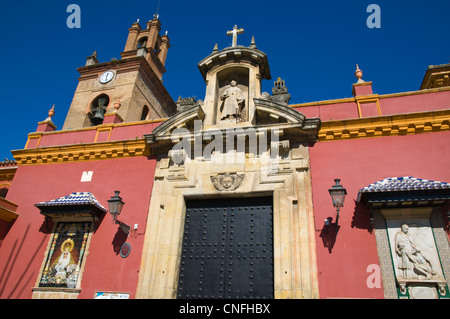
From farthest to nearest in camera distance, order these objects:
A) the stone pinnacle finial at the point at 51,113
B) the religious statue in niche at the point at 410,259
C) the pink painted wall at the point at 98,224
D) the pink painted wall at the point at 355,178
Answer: the stone pinnacle finial at the point at 51,113
the pink painted wall at the point at 98,224
the pink painted wall at the point at 355,178
the religious statue in niche at the point at 410,259

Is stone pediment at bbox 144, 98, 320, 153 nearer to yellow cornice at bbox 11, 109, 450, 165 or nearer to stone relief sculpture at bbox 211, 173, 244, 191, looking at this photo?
yellow cornice at bbox 11, 109, 450, 165

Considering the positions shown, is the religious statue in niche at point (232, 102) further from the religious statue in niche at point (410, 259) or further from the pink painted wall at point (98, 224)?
the religious statue in niche at point (410, 259)

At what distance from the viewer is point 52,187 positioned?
30.2ft

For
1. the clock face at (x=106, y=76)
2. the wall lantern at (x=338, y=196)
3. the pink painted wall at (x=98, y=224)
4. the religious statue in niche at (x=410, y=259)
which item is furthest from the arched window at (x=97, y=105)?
the religious statue in niche at (x=410, y=259)

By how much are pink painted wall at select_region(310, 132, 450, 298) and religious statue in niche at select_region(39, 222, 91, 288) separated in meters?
5.39

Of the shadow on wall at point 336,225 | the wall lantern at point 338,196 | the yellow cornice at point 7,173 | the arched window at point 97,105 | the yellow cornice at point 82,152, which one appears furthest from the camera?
the arched window at point 97,105

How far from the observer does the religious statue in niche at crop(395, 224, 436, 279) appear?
5.84m

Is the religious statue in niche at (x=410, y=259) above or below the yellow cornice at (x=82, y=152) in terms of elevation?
below

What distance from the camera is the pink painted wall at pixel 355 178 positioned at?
6.19 meters

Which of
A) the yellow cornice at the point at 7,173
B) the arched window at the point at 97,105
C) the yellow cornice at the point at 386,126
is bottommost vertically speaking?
the yellow cornice at the point at 386,126

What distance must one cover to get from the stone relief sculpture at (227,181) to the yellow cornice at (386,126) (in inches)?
83.1

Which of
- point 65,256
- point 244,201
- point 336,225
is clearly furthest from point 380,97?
point 65,256
